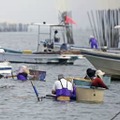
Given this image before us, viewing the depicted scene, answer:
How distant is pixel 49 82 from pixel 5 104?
947 centimetres

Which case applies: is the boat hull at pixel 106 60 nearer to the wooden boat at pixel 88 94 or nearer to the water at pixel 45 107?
the water at pixel 45 107

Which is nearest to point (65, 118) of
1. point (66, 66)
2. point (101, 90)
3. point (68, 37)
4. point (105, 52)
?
point (101, 90)

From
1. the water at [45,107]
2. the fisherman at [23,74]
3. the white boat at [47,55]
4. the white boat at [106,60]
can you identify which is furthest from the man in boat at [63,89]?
the white boat at [47,55]

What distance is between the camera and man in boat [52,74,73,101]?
24547 mm

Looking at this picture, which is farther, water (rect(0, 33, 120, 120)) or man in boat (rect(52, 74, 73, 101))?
man in boat (rect(52, 74, 73, 101))

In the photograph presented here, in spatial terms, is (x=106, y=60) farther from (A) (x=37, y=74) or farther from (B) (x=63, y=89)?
(B) (x=63, y=89)

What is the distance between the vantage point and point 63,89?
24.5m

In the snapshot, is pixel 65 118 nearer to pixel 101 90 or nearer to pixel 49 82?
pixel 101 90

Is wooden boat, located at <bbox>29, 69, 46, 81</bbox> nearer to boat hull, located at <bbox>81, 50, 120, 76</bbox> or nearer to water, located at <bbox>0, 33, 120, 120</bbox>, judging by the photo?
water, located at <bbox>0, 33, 120, 120</bbox>

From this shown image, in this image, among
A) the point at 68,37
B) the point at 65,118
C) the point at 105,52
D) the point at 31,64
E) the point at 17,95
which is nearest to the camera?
the point at 65,118

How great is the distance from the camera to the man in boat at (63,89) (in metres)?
24.5

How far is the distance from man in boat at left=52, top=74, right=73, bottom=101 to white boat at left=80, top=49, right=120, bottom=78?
8354 millimetres

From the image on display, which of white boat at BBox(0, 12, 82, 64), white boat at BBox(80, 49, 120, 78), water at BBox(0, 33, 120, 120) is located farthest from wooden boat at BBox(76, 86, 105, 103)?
white boat at BBox(0, 12, 82, 64)

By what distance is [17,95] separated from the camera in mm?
28203
